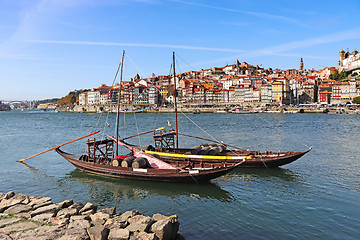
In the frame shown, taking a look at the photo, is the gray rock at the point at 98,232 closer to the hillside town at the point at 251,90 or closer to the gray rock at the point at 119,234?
the gray rock at the point at 119,234

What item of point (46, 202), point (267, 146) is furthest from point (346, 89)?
point (46, 202)

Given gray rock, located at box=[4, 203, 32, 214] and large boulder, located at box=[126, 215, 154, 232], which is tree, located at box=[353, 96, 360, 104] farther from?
gray rock, located at box=[4, 203, 32, 214]

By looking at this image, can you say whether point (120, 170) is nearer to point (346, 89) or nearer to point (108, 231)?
point (108, 231)

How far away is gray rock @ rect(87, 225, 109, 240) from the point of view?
775 centimetres

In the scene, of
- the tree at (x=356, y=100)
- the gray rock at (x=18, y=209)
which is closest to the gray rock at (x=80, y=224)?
the gray rock at (x=18, y=209)

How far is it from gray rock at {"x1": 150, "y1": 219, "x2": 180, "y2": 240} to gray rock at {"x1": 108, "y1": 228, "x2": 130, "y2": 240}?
69 centimetres

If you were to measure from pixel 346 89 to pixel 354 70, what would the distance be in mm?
28766

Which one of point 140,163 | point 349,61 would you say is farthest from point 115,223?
point 349,61

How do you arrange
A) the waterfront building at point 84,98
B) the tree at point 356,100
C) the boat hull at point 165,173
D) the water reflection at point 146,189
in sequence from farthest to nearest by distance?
the waterfront building at point 84,98, the tree at point 356,100, the boat hull at point 165,173, the water reflection at point 146,189

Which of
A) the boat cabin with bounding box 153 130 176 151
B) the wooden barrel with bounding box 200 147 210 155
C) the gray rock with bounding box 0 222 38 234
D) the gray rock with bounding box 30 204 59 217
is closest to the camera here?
the gray rock with bounding box 0 222 38 234

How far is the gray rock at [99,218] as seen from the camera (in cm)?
888

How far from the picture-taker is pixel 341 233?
31.4ft

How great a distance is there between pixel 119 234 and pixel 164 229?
1.18 meters

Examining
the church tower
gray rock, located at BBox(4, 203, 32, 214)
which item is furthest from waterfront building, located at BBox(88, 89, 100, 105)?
gray rock, located at BBox(4, 203, 32, 214)
